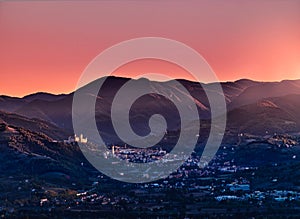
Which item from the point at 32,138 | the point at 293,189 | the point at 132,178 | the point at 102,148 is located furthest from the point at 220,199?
the point at 102,148

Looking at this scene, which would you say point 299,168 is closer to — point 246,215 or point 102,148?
point 246,215

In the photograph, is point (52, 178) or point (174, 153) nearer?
point (52, 178)

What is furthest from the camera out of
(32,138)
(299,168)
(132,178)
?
(32,138)

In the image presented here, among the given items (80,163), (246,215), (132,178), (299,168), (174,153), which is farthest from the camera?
(174,153)

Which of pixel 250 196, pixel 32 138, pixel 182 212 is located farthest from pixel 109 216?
pixel 32 138

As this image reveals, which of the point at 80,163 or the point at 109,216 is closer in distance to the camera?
the point at 109,216

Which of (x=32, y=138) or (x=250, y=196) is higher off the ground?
(x=32, y=138)

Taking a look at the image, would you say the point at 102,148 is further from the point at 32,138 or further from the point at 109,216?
the point at 109,216

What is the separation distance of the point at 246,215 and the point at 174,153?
7822 centimetres

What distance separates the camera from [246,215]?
291 ft

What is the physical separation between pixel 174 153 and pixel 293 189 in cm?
6153

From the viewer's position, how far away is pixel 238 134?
180000mm

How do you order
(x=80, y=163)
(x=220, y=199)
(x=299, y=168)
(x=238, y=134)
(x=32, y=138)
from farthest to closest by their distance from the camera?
1. (x=238, y=134)
2. (x=32, y=138)
3. (x=80, y=163)
4. (x=299, y=168)
5. (x=220, y=199)

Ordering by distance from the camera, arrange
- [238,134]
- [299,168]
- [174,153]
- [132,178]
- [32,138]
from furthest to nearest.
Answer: [238,134]
[174,153]
[32,138]
[132,178]
[299,168]
